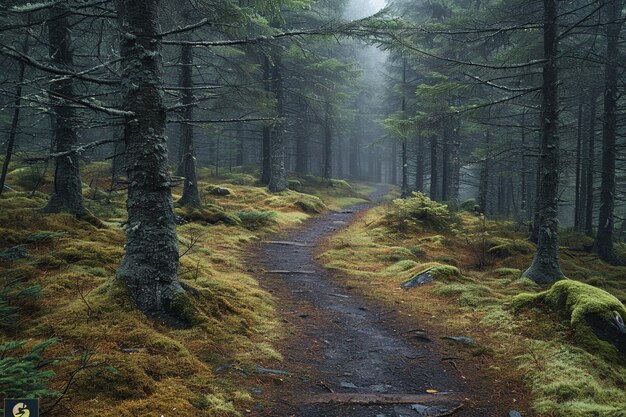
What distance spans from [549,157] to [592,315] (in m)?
4.43

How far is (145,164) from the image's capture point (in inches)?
211

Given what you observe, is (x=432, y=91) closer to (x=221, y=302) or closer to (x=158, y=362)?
(x=221, y=302)

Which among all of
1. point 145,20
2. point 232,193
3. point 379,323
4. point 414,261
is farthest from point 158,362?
point 232,193

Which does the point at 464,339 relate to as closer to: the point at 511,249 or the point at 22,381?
the point at 22,381

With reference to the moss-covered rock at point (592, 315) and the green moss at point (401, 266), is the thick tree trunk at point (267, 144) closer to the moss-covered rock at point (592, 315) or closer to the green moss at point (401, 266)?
the green moss at point (401, 266)

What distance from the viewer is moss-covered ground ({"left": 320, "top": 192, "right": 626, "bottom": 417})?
4.91 metres

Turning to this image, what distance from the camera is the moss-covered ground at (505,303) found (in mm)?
4910

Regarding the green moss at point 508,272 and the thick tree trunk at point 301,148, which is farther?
the thick tree trunk at point 301,148

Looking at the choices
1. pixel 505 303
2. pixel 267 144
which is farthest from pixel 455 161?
pixel 505 303

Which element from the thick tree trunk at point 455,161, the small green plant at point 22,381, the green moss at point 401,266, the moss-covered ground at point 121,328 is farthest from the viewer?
the thick tree trunk at point 455,161

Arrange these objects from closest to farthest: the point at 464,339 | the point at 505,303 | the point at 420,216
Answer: the point at 464,339, the point at 505,303, the point at 420,216

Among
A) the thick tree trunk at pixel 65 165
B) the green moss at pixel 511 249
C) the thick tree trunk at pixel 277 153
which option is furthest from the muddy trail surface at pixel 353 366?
the thick tree trunk at pixel 277 153

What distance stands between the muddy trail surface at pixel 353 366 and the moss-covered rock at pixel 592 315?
223cm

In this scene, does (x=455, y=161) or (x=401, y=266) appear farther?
(x=455, y=161)
